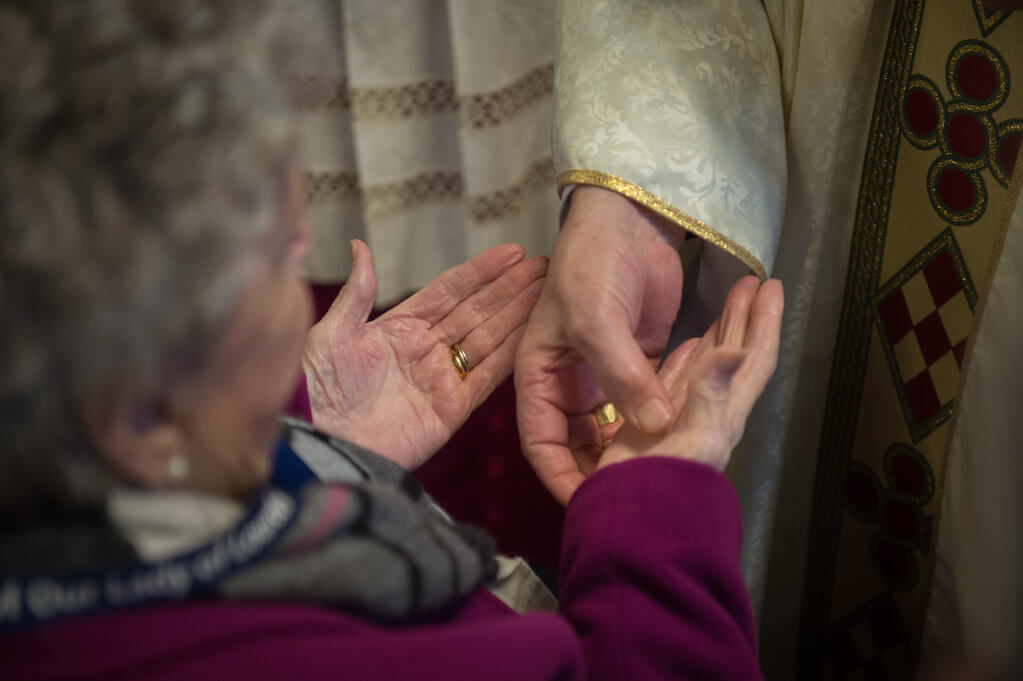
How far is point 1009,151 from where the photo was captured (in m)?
0.75

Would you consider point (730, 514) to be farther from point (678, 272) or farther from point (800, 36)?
point (800, 36)

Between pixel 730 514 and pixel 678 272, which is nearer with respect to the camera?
pixel 730 514

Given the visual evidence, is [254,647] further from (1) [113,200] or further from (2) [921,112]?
(2) [921,112]

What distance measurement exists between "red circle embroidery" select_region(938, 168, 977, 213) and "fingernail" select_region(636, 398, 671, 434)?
362 mm

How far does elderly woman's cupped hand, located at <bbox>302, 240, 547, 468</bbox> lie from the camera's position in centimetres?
87

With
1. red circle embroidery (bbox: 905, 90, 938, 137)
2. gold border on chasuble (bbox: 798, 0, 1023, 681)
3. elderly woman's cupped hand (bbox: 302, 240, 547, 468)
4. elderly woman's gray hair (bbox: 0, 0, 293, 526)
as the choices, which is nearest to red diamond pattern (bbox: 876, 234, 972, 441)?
gold border on chasuble (bbox: 798, 0, 1023, 681)

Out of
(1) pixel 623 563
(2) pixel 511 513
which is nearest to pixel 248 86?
(1) pixel 623 563

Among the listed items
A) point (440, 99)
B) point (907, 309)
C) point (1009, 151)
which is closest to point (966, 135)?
point (1009, 151)

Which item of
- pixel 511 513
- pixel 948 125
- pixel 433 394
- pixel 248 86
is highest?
pixel 248 86

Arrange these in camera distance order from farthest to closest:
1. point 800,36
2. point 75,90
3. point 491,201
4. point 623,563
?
point 491,201
point 800,36
point 623,563
point 75,90

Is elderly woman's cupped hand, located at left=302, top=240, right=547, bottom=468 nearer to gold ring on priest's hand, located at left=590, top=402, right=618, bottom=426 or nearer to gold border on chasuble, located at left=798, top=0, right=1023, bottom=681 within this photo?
gold ring on priest's hand, located at left=590, top=402, right=618, bottom=426

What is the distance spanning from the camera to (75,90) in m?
0.35

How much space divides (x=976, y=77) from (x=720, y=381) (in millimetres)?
374

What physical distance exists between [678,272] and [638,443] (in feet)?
0.72
